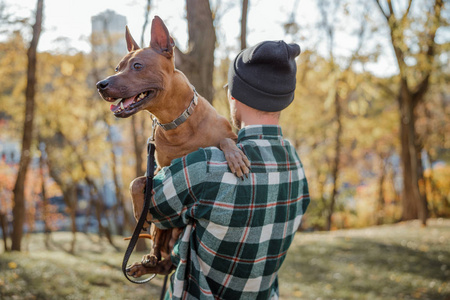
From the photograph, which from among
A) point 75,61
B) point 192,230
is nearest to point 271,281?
point 192,230

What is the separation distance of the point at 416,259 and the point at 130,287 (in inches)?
225

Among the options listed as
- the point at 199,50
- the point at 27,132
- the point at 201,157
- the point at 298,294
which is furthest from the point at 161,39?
the point at 27,132

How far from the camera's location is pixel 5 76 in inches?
542

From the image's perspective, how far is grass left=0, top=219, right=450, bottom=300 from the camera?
5.69 meters

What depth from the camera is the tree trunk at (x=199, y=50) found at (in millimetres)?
Result: 3674

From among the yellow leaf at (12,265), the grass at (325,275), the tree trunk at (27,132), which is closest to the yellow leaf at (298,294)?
the grass at (325,275)

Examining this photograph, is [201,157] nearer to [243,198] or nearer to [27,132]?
[243,198]

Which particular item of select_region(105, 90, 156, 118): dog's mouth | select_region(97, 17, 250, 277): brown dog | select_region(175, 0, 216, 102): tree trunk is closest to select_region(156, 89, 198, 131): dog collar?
select_region(97, 17, 250, 277): brown dog

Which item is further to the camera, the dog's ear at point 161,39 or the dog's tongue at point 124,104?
the dog's ear at point 161,39

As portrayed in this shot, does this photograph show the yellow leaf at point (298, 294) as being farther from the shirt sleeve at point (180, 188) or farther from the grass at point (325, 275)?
the shirt sleeve at point (180, 188)

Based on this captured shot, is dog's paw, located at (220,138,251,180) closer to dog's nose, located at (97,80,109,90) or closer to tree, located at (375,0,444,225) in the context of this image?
dog's nose, located at (97,80,109,90)

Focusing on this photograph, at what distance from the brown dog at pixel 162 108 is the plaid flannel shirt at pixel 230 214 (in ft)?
0.30

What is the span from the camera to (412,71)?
8211 millimetres

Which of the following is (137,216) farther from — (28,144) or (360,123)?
(360,123)
